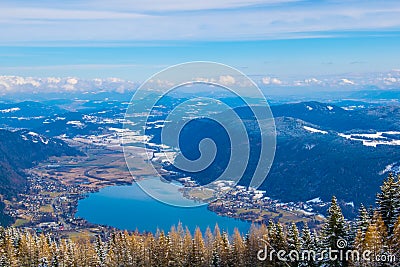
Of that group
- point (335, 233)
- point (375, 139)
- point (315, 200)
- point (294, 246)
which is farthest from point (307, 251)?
point (375, 139)

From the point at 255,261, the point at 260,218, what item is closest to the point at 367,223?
the point at 255,261

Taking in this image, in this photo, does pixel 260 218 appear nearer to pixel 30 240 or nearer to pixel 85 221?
pixel 85 221

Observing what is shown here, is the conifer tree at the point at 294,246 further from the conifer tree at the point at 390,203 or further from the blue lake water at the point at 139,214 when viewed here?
the blue lake water at the point at 139,214

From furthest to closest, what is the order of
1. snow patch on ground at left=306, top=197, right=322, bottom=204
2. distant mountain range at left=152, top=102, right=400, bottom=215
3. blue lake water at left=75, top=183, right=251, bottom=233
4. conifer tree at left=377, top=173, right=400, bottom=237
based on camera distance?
distant mountain range at left=152, top=102, right=400, bottom=215 → snow patch on ground at left=306, top=197, right=322, bottom=204 → blue lake water at left=75, top=183, right=251, bottom=233 → conifer tree at left=377, top=173, right=400, bottom=237

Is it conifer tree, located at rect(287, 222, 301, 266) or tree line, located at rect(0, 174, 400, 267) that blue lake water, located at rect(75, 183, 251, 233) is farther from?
conifer tree, located at rect(287, 222, 301, 266)

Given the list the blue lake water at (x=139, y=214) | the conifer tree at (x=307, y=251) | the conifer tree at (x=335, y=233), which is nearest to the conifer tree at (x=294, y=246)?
the conifer tree at (x=307, y=251)

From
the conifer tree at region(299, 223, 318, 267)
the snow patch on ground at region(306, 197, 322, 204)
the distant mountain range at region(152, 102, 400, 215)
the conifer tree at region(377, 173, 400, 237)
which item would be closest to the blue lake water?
the distant mountain range at region(152, 102, 400, 215)
